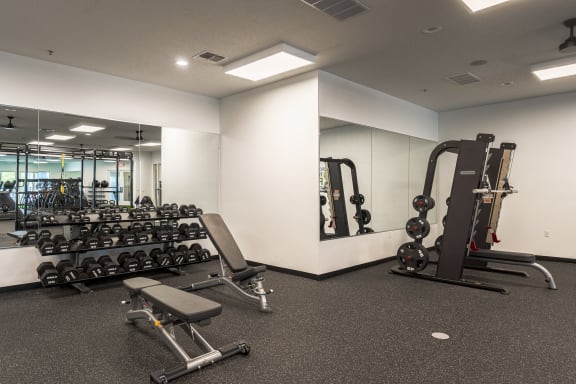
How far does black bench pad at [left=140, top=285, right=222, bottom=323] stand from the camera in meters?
2.09

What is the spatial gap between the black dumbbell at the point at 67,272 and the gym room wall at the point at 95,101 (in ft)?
1.56

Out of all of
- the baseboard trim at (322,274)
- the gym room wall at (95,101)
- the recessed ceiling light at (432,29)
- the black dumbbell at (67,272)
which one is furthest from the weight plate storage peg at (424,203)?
the black dumbbell at (67,272)

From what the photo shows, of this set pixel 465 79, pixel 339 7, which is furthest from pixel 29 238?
pixel 465 79

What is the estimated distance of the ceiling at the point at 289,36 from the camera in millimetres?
2990

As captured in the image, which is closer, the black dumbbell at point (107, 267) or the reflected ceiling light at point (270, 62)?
the reflected ceiling light at point (270, 62)

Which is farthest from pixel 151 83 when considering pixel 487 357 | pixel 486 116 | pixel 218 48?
pixel 486 116

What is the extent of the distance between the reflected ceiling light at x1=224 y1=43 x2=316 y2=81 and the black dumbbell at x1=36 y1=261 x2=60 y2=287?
2.93 m

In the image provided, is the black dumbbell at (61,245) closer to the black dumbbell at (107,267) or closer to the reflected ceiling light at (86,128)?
the black dumbbell at (107,267)

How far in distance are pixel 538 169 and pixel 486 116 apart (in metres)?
1.25

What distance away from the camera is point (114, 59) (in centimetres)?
413

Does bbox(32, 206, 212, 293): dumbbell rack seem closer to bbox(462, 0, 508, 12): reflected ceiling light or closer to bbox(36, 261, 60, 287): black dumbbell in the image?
bbox(36, 261, 60, 287): black dumbbell

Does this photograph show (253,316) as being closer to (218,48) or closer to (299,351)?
(299,351)

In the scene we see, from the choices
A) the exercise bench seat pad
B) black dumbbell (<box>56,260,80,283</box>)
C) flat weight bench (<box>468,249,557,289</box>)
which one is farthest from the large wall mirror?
black dumbbell (<box>56,260,80,283</box>)

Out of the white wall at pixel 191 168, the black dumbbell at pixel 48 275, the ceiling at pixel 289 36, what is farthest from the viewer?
the white wall at pixel 191 168
